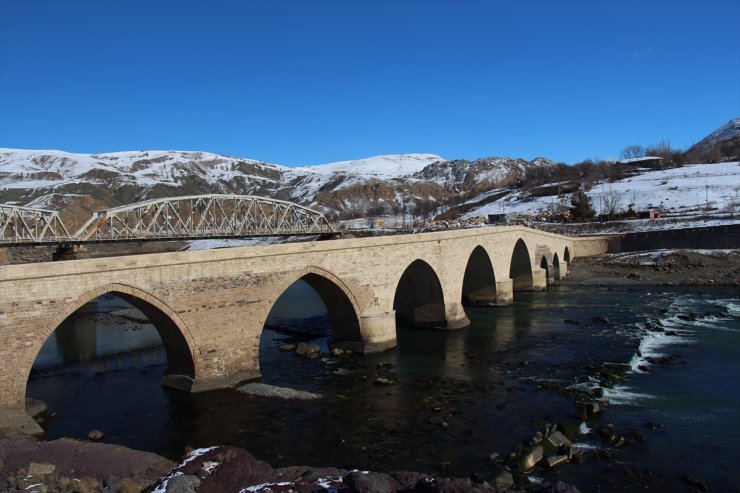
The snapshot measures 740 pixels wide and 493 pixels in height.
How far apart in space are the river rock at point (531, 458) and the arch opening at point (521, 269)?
31.5m

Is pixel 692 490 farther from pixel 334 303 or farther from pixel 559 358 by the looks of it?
pixel 334 303

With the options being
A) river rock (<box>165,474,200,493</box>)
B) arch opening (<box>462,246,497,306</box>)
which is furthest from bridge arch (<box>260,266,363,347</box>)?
arch opening (<box>462,246,497,306</box>)

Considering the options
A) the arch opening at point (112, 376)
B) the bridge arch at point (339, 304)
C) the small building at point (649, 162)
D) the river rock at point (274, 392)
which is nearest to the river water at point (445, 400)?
the arch opening at point (112, 376)

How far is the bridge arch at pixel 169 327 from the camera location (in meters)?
15.2

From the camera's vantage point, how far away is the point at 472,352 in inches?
934

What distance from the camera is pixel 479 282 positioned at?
36.6 m

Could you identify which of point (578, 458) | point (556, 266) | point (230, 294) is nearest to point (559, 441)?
point (578, 458)

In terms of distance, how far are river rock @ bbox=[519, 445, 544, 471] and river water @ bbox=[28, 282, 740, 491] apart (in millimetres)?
294

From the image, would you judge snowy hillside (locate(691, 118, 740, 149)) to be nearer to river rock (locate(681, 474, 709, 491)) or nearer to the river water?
the river water

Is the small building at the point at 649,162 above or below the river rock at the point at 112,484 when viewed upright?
above

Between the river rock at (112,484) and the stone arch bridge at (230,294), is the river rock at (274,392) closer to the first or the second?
the stone arch bridge at (230,294)

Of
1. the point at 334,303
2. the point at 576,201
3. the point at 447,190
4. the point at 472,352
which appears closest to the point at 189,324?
the point at 334,303

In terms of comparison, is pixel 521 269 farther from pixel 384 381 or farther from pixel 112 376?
pixel 112 376

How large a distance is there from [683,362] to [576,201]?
63.3m
